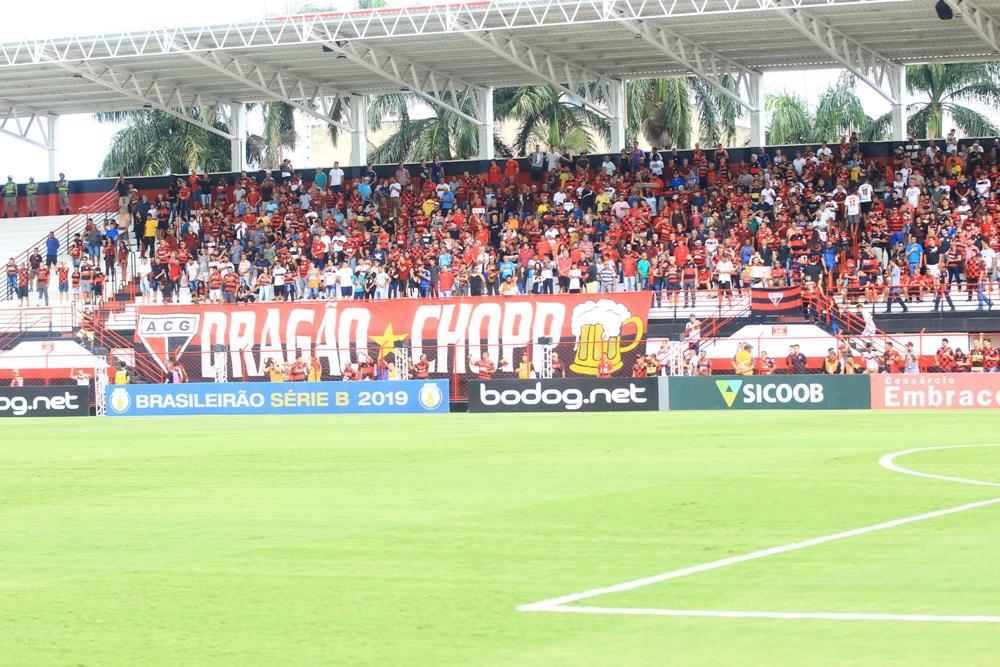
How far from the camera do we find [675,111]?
7088 cm

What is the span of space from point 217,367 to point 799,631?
37162 millimetres

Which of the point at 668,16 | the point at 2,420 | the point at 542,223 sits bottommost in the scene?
the point at 2,420

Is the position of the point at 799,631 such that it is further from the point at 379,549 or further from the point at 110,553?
the point at 110,553

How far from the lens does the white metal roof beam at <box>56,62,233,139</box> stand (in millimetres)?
52062

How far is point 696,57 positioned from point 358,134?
13.8 m

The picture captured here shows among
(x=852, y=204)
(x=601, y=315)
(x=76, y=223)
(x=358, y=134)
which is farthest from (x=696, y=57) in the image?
(x=76, y=223)

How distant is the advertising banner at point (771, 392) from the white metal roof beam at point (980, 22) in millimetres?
13013

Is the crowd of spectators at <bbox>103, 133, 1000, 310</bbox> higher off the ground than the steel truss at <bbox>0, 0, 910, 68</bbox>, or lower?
lower

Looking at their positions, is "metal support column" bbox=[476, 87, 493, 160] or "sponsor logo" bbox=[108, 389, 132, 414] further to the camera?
"metal support column" bbox=[476, 87, 493, 160]

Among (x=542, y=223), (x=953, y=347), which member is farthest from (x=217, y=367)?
(x=953, y=347)

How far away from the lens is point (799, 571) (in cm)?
1001

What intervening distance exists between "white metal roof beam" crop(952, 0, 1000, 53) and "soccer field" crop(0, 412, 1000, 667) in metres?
23.1

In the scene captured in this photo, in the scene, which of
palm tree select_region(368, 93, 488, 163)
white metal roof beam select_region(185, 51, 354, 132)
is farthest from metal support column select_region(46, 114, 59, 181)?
palm tree select_region(368, 93, 488, 163)

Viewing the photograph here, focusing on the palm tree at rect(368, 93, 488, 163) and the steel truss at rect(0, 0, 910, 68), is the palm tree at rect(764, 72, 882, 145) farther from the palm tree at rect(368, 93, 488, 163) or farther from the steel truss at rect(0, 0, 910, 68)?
the steel truss at rect(0, 0, 910, 68)
